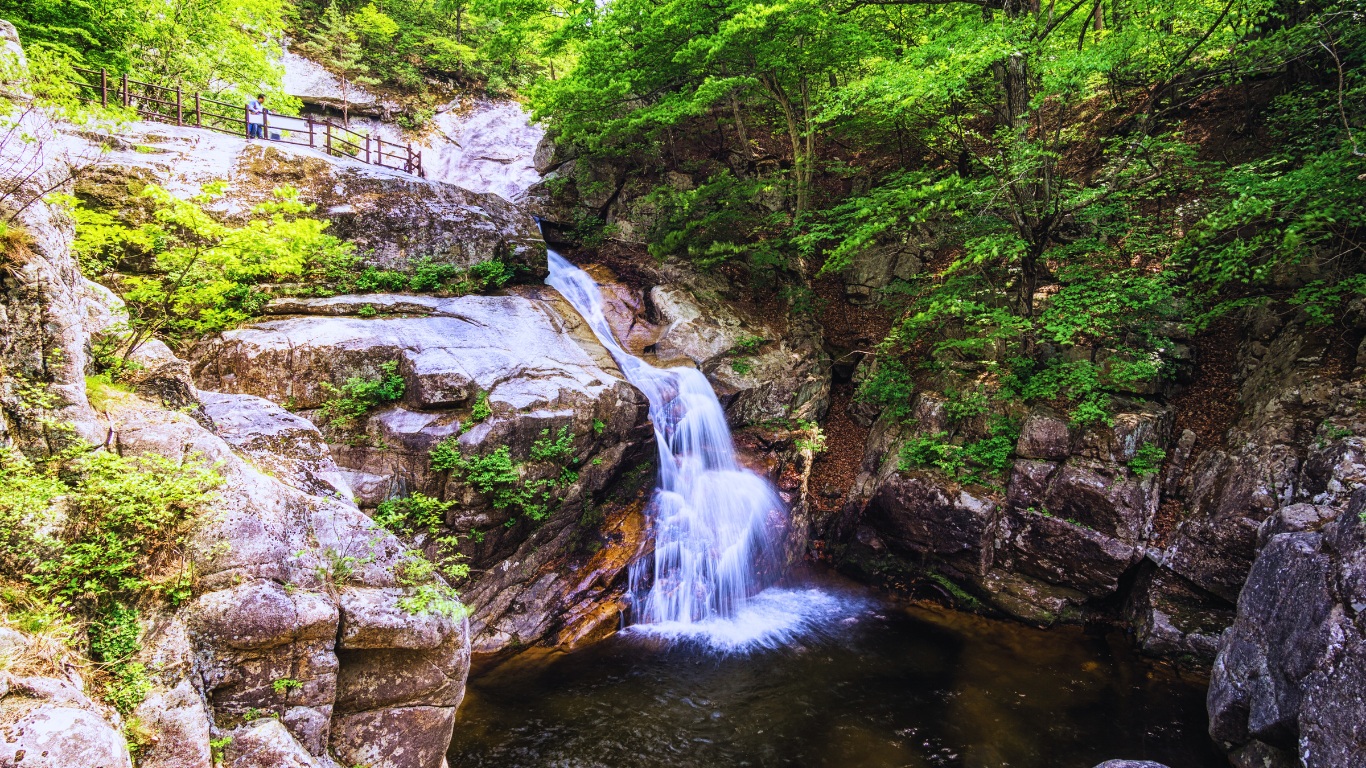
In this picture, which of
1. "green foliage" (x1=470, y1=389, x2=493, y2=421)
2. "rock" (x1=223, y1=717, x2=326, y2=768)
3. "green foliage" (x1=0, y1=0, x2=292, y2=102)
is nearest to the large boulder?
"green foliage" (x1=470, y1=389, x2=493, y2=421)

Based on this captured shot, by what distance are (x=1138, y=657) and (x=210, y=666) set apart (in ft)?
35.7

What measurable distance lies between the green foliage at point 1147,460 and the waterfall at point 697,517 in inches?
230

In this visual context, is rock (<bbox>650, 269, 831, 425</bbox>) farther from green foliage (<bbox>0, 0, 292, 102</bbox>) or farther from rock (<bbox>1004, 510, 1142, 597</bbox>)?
green foliage (<bbox>0, 0, 292, 102</bbox>)

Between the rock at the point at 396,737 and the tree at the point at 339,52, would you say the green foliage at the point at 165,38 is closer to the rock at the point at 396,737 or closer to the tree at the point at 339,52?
the tree at the point at 339,52

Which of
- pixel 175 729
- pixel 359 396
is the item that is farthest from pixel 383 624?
pixel 359 396

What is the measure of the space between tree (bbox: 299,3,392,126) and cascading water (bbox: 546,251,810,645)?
58.3 ft

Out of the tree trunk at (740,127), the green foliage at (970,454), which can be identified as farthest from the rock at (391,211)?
the green foliage at (970,454)

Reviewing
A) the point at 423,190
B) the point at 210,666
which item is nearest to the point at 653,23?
the point at 423,190

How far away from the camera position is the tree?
22.2 m

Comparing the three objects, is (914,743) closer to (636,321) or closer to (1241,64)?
(636,321)

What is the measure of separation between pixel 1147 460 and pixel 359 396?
12290mm

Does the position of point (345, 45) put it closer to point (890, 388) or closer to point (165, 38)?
point (165, 38)

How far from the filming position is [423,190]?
1253 cm

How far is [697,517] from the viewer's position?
10578mm
